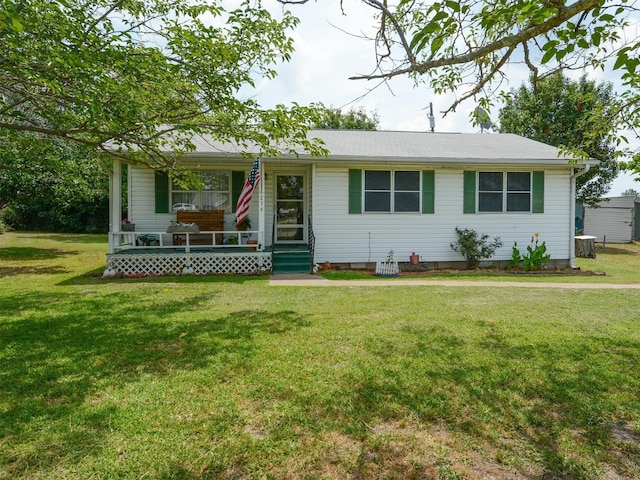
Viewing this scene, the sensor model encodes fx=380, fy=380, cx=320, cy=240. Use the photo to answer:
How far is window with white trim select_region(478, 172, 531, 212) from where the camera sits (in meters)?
11.5

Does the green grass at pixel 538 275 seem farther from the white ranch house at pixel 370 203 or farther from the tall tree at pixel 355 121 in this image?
the tall tree at pixel 355 121

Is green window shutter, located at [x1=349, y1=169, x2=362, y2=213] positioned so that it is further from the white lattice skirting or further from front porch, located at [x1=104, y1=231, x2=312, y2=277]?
the white lattice skirting

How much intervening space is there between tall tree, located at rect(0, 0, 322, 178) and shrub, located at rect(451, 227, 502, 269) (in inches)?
251

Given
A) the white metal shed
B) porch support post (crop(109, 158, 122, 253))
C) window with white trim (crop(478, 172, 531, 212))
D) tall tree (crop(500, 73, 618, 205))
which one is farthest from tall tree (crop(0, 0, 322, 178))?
the white metal shed

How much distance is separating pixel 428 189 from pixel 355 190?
2.20 m

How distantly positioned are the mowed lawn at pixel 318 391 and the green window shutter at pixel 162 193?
504 centimetres

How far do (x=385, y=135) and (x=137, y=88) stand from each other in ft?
35.3

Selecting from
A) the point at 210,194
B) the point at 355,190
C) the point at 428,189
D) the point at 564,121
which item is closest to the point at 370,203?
the point at 355,190

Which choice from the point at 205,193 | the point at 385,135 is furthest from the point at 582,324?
the point at 385,135

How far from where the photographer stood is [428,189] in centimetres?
1125

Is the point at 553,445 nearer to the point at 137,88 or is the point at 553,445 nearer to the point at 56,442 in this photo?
the point at 56,442

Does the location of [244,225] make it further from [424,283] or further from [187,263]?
[424,283]

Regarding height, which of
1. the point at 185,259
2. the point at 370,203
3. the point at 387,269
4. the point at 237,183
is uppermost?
the point at 237,183

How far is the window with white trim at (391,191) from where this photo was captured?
440 inches
